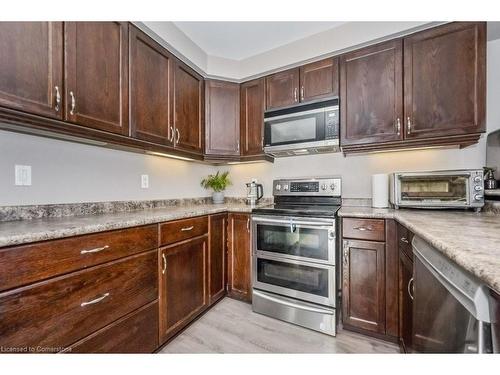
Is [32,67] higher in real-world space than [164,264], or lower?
higher

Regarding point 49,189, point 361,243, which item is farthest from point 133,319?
point 361,243

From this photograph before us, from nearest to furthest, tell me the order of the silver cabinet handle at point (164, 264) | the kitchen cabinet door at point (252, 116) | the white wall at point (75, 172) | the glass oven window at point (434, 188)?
the white wall at point (75, 172) < the silver cabinet handle at point (164, 264) < the glass oven window at point (434, 188) < the kitchen cabinet door at point (252, 116)

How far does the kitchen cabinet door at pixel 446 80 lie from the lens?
151 centimetres

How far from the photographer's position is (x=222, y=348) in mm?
1520

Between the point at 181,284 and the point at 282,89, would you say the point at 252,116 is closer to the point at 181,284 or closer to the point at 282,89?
the point at 282,89

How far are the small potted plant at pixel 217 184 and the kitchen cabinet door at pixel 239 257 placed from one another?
608 mm

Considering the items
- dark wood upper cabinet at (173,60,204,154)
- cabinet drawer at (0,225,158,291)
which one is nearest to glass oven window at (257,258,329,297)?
cabinet drawer at (0,225,158,291)

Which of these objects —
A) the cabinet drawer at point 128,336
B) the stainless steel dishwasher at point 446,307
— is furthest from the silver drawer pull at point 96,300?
the stainless steel dishwasher at point 446,307

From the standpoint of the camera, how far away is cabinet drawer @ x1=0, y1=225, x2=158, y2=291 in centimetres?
82

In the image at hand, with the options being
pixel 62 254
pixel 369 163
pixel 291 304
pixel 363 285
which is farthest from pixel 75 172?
pixel 369 163

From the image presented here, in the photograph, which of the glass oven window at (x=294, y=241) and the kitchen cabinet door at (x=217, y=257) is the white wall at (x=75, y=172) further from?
the glass oven window at (x=294, y=241)

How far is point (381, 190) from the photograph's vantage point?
1.89 meters

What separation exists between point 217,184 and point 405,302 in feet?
6.65
